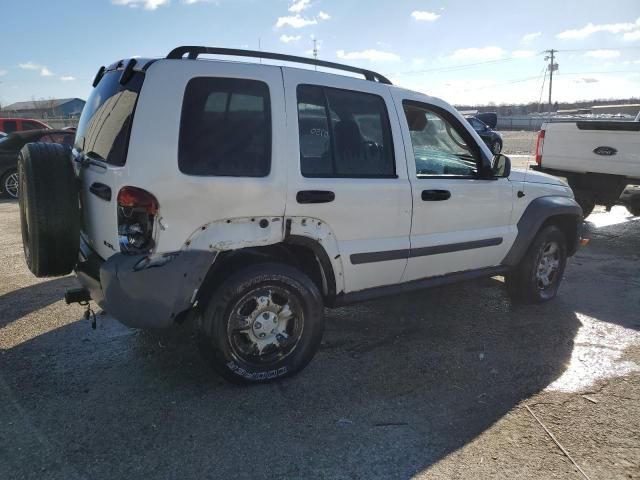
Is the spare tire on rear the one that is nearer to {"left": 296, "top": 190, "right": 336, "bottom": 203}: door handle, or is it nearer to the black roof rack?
the black roof rack

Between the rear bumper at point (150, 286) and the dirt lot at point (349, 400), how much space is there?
610mm

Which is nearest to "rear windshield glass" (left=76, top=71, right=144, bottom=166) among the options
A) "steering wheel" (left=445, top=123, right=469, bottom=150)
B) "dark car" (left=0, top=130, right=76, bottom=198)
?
"steering wheel" (left=445, top=123, right=469, bottom=150)

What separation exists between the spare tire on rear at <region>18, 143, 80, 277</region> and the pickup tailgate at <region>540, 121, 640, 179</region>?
23.5 feet

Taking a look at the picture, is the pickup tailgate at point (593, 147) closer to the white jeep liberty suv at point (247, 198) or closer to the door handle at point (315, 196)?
the white jeep liberty suv at point (247, 198)

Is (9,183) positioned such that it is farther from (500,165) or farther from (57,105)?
(57,105)

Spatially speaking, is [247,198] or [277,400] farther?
[277,400]

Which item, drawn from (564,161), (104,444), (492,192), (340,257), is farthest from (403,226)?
(564,161)

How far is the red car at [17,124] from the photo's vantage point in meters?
16.3

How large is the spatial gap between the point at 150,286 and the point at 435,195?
2.15 m

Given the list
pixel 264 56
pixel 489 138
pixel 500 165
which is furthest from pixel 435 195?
pixel 489 138

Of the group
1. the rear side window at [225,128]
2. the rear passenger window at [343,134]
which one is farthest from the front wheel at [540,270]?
the rear side window at [225,128]

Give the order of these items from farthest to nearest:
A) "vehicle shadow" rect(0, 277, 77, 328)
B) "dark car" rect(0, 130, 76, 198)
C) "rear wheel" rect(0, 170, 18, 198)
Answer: "rear wheel" rect(0, 170, 18, 198) → "dark car" rect(0, 130, 76, 198) → "vehicle shadow" rect(0, 277, 77, 328)

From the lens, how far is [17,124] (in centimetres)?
1659

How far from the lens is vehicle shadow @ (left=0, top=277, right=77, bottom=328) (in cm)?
436
